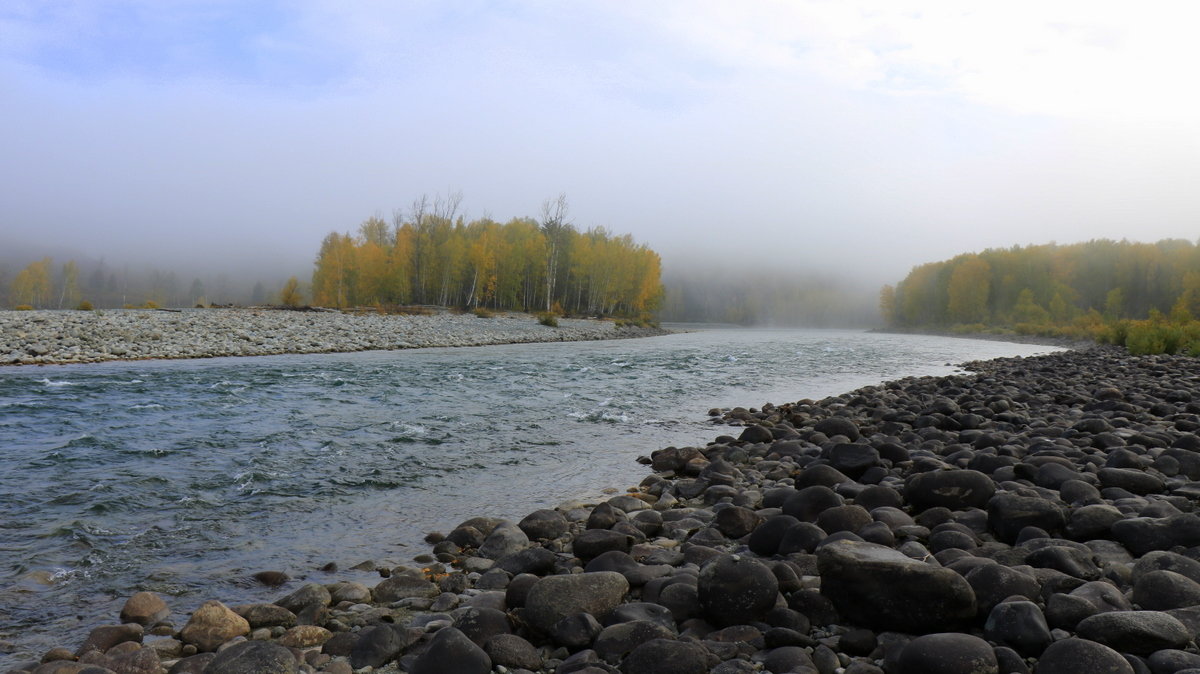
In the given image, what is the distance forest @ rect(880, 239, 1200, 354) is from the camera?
80.9 m

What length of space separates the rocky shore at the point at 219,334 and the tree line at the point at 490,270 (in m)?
21.6

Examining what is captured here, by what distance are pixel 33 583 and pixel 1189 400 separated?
15.1m

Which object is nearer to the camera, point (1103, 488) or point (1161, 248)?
point (1103, 488)

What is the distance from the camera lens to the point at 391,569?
4973 millimetres

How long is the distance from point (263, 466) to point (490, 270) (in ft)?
207

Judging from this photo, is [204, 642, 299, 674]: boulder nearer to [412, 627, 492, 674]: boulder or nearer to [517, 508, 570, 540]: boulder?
[412, 627, 492, 674]: boulder

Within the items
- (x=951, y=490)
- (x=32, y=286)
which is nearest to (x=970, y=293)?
(x=951, y=490)

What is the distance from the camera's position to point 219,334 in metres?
27.8

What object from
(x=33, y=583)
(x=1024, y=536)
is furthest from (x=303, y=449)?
(x=1024, y=536)

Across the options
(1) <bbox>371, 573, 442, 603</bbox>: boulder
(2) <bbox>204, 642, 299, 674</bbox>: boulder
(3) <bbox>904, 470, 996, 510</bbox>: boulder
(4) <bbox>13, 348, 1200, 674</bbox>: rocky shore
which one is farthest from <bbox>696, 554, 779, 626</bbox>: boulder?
(3) <bbox>904, 470, 996, 510</bbox>: boulder

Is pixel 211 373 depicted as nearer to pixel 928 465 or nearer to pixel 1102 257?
pixel 928 465

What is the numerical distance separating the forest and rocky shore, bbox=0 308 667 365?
62562mm

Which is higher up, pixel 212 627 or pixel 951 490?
pixel 951 490

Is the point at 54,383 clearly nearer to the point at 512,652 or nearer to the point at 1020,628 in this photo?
the point at 512,652
